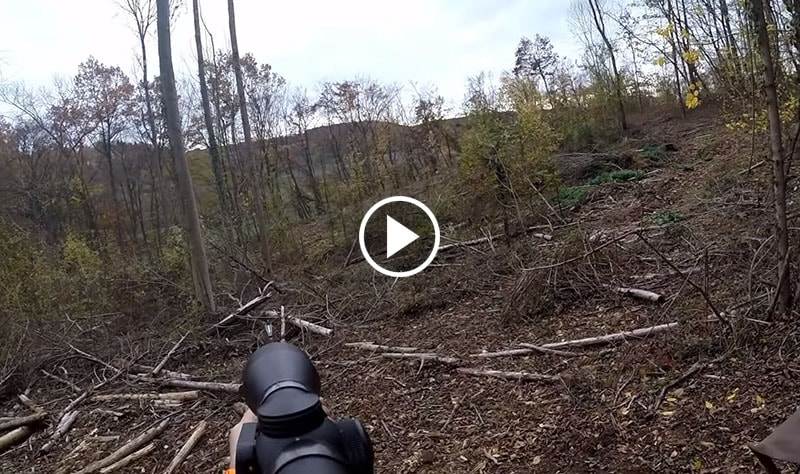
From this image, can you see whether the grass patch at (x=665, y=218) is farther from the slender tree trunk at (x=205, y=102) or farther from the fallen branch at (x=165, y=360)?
the slender tree trunk at (x=205, y=102)

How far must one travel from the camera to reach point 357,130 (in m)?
25.3

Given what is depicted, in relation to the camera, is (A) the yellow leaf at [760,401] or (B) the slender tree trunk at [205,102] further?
(B) the slender tree trunk at [205,102]

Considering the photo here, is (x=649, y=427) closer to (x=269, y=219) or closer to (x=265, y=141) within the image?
(x=269, y=219)

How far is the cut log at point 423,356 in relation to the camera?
5.06 metres

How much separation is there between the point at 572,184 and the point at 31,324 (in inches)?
388

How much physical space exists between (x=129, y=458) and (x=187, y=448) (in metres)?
0.47

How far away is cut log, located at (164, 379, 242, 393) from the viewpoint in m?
5.32

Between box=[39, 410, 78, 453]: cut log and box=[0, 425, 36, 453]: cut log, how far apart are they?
0.29 m

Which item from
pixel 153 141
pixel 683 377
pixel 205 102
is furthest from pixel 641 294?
pixel 153 141

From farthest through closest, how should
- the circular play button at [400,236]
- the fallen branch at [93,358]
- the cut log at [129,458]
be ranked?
the circular play button at [400,236] → the fallen branch at [93,358] → the cut log at [129,458]

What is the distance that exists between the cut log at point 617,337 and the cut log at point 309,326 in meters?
2.74

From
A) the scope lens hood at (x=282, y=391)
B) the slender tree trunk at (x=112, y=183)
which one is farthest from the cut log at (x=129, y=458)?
the slender tree trunk at (x=112, y=183)

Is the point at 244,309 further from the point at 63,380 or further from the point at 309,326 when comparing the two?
the point at 63,380

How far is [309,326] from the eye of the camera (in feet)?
22.6
